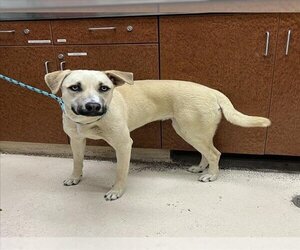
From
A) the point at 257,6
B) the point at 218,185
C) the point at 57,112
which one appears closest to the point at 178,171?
the point at 218,185

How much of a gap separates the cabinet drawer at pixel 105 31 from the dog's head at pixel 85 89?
351mm

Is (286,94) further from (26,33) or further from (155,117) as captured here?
(26,33)

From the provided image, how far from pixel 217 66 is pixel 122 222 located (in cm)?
85

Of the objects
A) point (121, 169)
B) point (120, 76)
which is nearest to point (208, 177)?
point (121, 169)

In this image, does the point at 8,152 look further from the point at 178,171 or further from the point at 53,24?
the point at 178,171

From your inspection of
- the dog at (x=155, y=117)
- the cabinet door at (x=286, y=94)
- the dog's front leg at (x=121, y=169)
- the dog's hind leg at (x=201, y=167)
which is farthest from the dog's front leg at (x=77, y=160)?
the cabinet door at (x=286, y=94)

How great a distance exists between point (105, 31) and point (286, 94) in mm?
930

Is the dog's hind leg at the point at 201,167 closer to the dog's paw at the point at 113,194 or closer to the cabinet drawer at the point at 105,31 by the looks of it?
the dog's paw at the point at 113,194

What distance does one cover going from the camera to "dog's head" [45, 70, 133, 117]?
1123 mm

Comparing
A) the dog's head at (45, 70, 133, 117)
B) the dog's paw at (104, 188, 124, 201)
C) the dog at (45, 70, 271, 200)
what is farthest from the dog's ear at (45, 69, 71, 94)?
the dog's paw at (104, 188, 124, 201)

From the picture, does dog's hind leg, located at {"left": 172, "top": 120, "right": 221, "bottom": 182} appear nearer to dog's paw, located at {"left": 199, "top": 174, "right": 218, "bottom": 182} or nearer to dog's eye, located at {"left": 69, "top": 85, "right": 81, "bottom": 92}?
dog's paw, located at {"left": 199, "top": 174, "right": 218, "bottom": 182}

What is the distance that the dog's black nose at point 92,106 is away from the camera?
1.11 metres

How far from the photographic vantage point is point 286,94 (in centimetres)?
146

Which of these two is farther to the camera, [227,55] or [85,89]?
[227,55]
